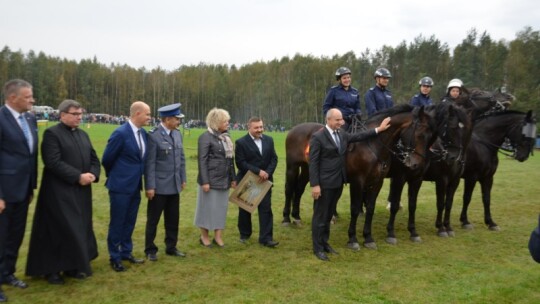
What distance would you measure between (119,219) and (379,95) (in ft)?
17.8

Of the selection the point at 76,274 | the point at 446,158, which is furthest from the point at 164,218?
the point at 446,158

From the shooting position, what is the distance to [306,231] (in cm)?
774

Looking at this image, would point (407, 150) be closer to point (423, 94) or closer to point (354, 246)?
point (354, 246)

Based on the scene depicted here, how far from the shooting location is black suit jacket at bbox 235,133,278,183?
6586 millimetres

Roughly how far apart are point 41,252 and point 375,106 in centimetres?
619

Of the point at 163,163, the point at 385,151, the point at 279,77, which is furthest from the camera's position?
the point at 279,77

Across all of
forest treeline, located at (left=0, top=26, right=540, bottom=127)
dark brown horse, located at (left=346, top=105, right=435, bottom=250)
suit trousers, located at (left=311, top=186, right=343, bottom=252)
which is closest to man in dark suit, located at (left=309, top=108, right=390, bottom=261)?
suit trousers, located at (left=311, top=186, right=343, bottom=252)

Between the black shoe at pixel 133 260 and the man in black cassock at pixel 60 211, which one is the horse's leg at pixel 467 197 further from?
the man in black cassock at pixel 60 211

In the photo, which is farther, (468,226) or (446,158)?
(468,226)

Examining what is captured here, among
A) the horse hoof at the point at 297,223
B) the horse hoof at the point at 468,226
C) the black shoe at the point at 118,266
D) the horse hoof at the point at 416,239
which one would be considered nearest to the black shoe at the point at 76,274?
the black shoe at the point at 118,266

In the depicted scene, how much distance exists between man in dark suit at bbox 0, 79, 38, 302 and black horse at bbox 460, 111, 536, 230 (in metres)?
7.51

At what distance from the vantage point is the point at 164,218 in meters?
5.98

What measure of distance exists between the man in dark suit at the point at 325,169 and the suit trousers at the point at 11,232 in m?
3.68

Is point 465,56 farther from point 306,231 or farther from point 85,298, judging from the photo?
point 85,298
